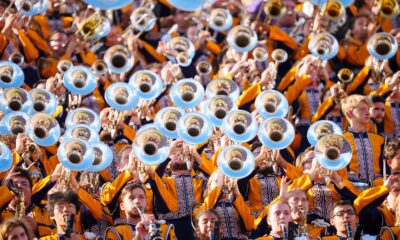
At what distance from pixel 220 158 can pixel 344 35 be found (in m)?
3.52

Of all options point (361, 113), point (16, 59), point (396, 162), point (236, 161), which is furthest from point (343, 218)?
point (16, 59)

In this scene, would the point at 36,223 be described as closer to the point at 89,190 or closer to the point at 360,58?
the point at 89,190

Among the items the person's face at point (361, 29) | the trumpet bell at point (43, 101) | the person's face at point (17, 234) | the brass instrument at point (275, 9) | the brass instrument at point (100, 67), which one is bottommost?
the person's face at point (17, 234)

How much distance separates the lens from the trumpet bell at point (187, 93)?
448 inches

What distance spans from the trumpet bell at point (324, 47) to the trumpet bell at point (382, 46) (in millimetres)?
315

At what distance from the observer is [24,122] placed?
1070 cm

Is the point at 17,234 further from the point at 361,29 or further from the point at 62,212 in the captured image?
the point at 361,29

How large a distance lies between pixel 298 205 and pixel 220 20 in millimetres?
3784

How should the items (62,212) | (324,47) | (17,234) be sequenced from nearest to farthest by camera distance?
(17,234) < (62,212) < (324,47)

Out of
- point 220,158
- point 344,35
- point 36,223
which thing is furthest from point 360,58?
point 36,223

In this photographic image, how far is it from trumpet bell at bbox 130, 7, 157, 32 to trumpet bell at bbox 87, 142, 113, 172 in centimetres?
298

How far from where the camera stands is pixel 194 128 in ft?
34.9

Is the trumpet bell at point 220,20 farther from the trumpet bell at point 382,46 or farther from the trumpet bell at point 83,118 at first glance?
the trumpet bell at point 83,118

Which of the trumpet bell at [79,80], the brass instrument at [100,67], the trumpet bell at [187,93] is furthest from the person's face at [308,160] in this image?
the brass instrument at [100,67]
